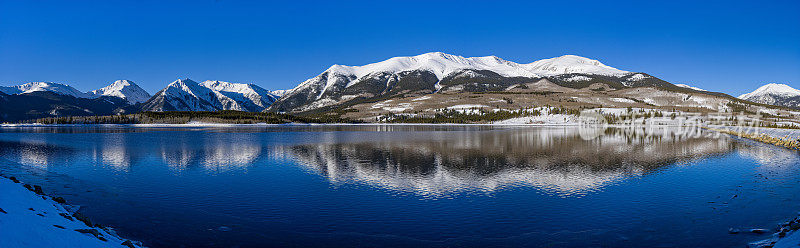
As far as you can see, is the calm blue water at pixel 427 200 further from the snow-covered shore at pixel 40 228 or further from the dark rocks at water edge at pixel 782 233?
the snow-covered shore at pixel 40 228

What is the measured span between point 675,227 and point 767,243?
11.2ft

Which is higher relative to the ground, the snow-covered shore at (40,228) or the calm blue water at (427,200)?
the snow-covered shore at (40,228)

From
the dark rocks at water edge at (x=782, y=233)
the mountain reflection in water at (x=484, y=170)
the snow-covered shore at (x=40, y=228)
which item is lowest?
the dark rocks at water edge at (x=782, y=233)

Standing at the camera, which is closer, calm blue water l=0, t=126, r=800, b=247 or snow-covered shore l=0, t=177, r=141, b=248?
snow-covered shore l=0, t=177, r=141, b=248

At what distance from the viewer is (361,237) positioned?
1833 centimetres

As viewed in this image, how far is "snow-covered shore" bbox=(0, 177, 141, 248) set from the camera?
1316 centimetres

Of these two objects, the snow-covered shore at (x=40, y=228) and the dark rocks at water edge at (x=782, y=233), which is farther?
the dark rocks at water edge at (x=782, y=233)

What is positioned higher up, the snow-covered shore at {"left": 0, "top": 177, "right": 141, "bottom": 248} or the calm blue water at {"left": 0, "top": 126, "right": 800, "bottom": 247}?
the snow-covered shore at {"left": 0, "top": 177, "right": 141, "bottom": 248}

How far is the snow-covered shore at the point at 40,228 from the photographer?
43.2 feet

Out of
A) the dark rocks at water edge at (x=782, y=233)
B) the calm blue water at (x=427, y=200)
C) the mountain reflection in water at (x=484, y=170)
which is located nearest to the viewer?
the dark rocks at water edge at (x=782, y=233)

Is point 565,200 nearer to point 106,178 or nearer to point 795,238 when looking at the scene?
point 795,238

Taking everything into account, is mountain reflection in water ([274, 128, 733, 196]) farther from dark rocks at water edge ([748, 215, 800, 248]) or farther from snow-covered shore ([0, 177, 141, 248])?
snow-covered shore ([0, 177, 141, 248])

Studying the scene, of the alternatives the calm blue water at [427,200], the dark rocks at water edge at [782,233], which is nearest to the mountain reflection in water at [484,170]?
the calm blue water at [427,200]

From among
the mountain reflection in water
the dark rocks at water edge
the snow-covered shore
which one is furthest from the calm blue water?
the snow-covered shore
